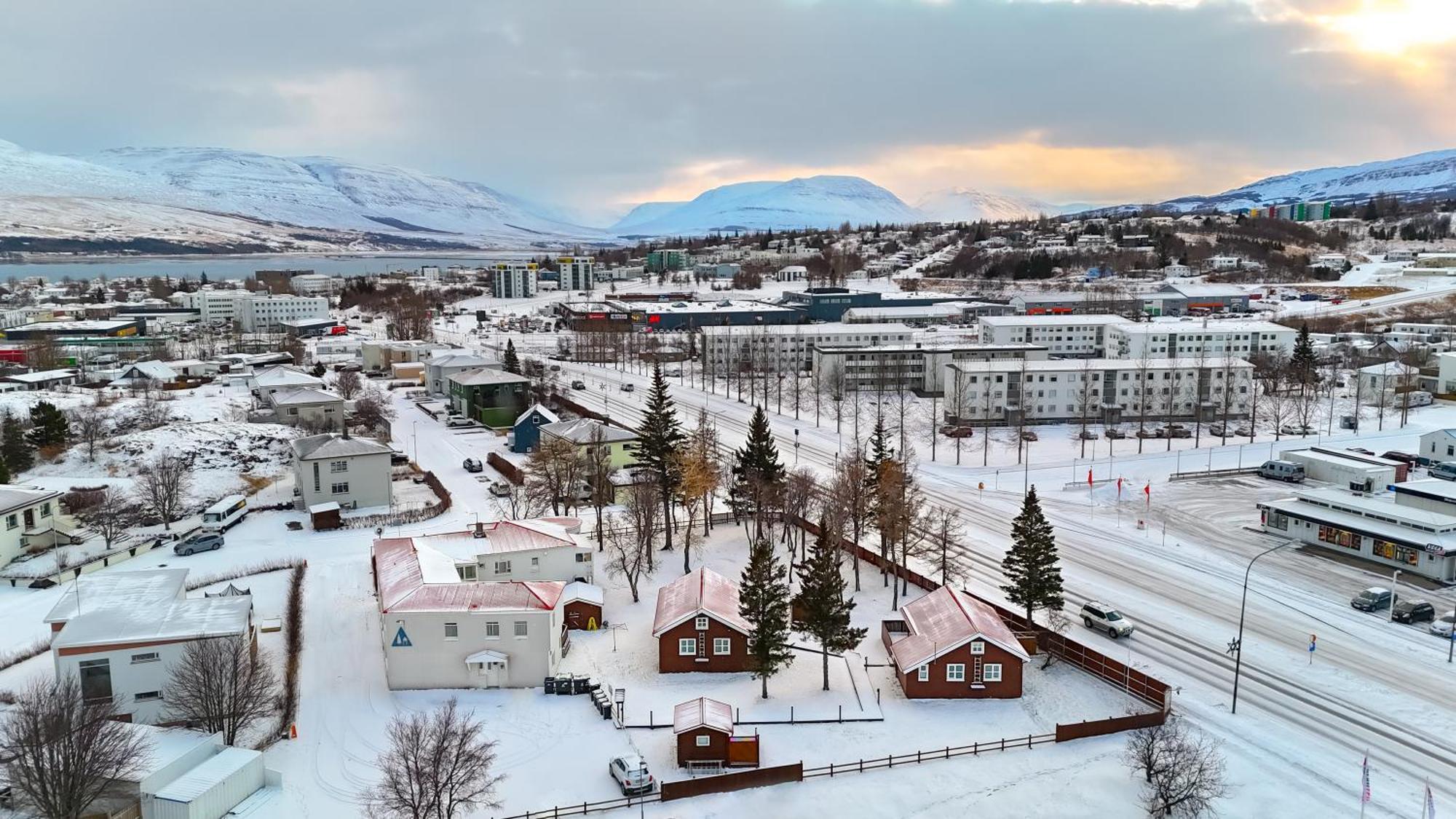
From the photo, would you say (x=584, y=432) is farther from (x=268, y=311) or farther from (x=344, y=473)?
(x=268, y=311)

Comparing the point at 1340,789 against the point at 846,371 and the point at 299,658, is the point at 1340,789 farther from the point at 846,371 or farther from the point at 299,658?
the point at 846,371

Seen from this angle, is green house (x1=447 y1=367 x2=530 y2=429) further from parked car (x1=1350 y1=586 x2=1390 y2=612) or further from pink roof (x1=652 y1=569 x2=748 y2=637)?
parked car (x1=1350 y1=586 x2=1390 y2=612)

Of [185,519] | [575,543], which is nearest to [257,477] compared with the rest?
[185,519]

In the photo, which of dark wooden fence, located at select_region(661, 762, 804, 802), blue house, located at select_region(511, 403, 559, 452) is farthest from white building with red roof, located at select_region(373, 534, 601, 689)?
blue house, located at select_region(511, 403, 559, 452)

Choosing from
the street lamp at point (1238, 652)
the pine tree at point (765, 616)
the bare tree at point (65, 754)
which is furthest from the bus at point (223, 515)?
the street lamp at point (1238, 652)

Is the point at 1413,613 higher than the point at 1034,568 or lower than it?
lower

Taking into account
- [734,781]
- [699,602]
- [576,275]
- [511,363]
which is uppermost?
[576,275]

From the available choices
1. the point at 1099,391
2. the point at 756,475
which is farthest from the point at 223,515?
the point at 1099,391
